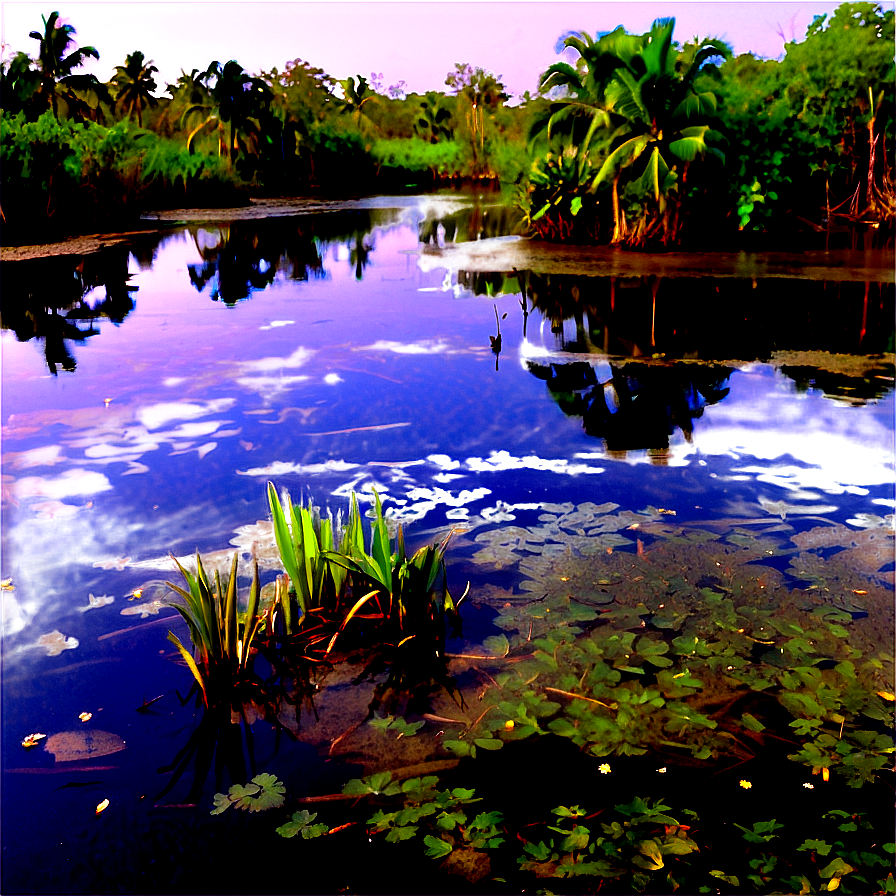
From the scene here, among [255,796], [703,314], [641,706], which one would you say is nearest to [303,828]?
[255,796]

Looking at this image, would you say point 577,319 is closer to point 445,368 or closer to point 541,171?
point 445,368

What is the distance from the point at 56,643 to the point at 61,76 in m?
51.1

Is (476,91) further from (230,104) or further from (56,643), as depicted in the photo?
(56,643)

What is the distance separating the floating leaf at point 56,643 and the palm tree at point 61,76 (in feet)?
156

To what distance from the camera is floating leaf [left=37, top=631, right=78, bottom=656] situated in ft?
13.6

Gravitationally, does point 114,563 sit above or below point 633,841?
above

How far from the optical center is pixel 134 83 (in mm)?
67438

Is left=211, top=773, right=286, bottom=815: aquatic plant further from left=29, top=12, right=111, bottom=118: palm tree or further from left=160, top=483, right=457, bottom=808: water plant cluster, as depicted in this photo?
left=29, top=12, right=111, bottom=118: palm tree

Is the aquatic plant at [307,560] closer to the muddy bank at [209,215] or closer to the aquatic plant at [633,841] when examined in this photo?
the aquatic plant at [633,841]

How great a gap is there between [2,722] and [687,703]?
2.85 metres

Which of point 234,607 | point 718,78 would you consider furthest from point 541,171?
point 234,607

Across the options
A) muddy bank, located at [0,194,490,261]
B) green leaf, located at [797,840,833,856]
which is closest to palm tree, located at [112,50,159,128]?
muddy bank, located at [0,194,490,261]

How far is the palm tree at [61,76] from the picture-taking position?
4434 centimetres

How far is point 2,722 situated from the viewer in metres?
3.64
